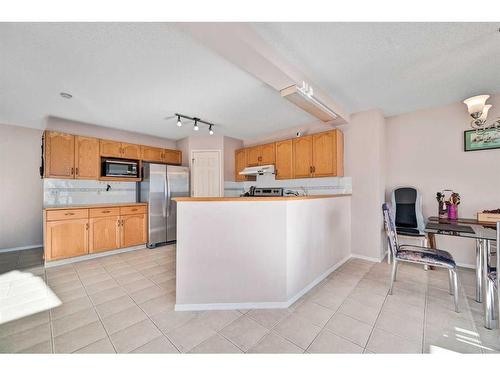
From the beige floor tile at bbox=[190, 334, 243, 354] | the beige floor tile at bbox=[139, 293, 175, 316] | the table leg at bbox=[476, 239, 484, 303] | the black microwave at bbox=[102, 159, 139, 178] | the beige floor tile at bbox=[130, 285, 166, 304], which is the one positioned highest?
the black microwave at bbox=[102, 159, 139, 178]

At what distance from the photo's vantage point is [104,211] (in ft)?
11.5

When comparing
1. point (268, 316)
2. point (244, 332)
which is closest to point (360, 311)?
point (268, 316)

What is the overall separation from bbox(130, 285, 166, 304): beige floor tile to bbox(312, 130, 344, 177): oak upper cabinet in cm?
280

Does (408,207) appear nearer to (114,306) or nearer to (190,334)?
(190,334)

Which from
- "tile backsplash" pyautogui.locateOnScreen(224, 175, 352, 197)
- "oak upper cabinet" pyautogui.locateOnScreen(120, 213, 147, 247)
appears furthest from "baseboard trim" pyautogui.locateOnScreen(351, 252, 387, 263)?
"oak upper cabinet" pyautogui.locateOnScreen(120, 213, 147, 247)

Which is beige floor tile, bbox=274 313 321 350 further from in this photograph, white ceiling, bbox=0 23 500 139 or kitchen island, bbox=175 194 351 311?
white ceiling, bbox=0 23 500 139

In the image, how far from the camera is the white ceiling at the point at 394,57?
1535 mm

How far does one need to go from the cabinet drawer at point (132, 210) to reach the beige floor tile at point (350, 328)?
3.63 metres

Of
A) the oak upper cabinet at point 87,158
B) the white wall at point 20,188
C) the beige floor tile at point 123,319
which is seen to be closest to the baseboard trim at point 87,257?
the oak upper cabinet at point 87,158

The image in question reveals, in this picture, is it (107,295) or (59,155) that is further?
(59,155)

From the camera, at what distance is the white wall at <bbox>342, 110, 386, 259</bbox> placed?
10.2ft

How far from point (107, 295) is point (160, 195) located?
2142 millimetres

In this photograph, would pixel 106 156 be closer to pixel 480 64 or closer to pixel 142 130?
pixel 142 130

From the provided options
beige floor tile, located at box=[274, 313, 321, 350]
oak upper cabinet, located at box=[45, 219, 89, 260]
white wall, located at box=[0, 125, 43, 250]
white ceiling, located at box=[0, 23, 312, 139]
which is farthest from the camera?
white wall, located at box=[0, 125, 43, 250]
